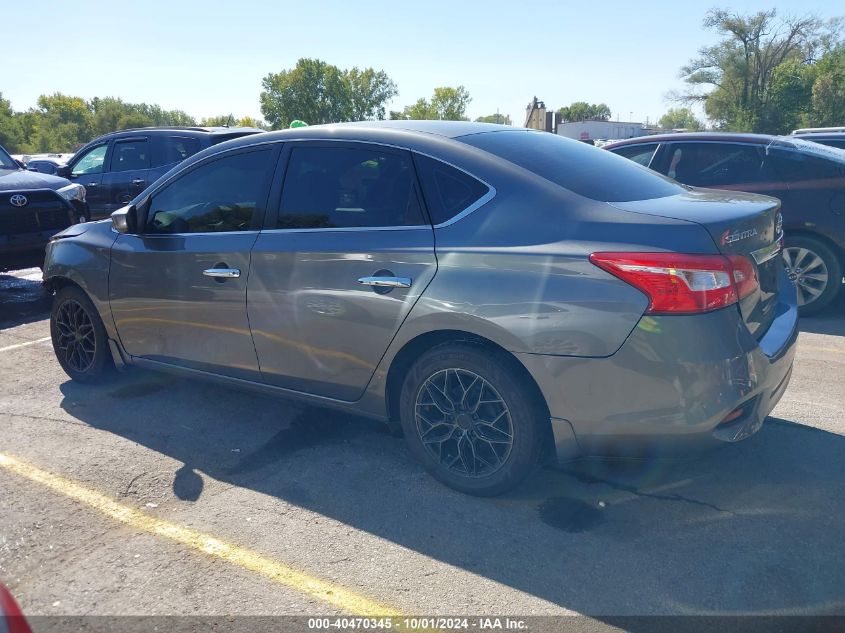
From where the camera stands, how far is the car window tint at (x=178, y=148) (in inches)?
395

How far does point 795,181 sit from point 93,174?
982 centimetres

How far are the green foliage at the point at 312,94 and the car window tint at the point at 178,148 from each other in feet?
256

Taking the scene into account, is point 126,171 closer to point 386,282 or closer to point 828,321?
point 386,282

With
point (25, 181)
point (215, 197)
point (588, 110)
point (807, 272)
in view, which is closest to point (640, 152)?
point (807, 272)

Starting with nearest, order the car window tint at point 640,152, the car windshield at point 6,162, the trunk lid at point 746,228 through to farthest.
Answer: the trunk lid at point 746,228 → the car window tint at point 640,152 → the car windshield at point 6,162

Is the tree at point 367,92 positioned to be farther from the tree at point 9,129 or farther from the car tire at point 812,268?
the car tire at point 812,268

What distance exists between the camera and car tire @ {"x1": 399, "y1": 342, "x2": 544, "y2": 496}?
313 centimetres

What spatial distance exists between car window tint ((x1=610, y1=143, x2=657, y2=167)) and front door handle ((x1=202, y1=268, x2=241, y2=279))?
4797mm

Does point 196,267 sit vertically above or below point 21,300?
above

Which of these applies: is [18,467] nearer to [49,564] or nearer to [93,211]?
[49,564]

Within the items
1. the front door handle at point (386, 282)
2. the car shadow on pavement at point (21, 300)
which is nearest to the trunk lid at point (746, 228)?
the front door handle at point (386, 282)

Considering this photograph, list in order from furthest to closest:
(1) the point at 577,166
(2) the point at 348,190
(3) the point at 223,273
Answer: (3) the point at 223,273 → (2) the point at 348,190 → (1) the point at 577,166

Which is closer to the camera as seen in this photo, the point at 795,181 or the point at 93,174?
the point at 795,181

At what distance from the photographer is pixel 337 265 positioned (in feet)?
11.6
